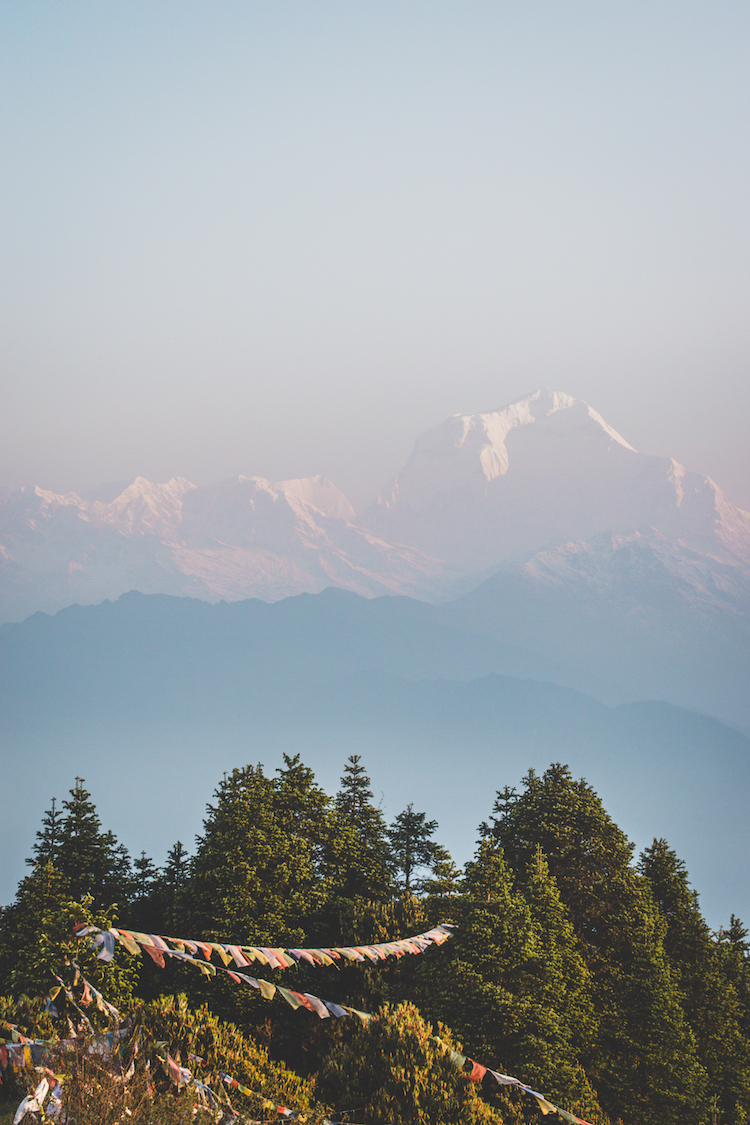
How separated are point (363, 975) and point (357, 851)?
31.4 ft

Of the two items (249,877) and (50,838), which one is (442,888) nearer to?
(249,877)

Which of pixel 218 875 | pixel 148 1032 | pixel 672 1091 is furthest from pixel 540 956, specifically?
pixel 148 1032

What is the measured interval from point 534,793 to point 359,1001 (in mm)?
14835

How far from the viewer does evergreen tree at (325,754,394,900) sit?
37.0 m

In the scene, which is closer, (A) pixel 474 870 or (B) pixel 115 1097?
(B) pixel 115 1097

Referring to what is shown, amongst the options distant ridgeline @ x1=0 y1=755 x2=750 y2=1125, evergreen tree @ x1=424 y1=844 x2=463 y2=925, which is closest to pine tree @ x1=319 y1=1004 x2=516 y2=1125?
distant ridgeline @ x1=0 y1=755 x2=750 y2=1125

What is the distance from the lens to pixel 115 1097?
553 inches

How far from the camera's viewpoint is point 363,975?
93.0 feet

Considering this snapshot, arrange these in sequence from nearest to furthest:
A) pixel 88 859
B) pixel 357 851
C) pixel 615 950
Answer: pixel 615 950 → pixel 88 859 → pixel 357 851

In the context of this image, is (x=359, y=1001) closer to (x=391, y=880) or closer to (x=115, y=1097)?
(x=391, y=880)

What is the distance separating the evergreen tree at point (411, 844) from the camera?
140 ft

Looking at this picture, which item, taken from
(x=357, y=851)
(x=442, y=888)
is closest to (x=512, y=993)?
(x=442, y=888)

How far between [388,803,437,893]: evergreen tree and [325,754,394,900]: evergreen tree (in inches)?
69.5

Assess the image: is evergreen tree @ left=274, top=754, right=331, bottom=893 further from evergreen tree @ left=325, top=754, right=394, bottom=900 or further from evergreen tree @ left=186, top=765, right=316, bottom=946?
evergreen tree @ left=186, top=765, right=316, bottom=946
